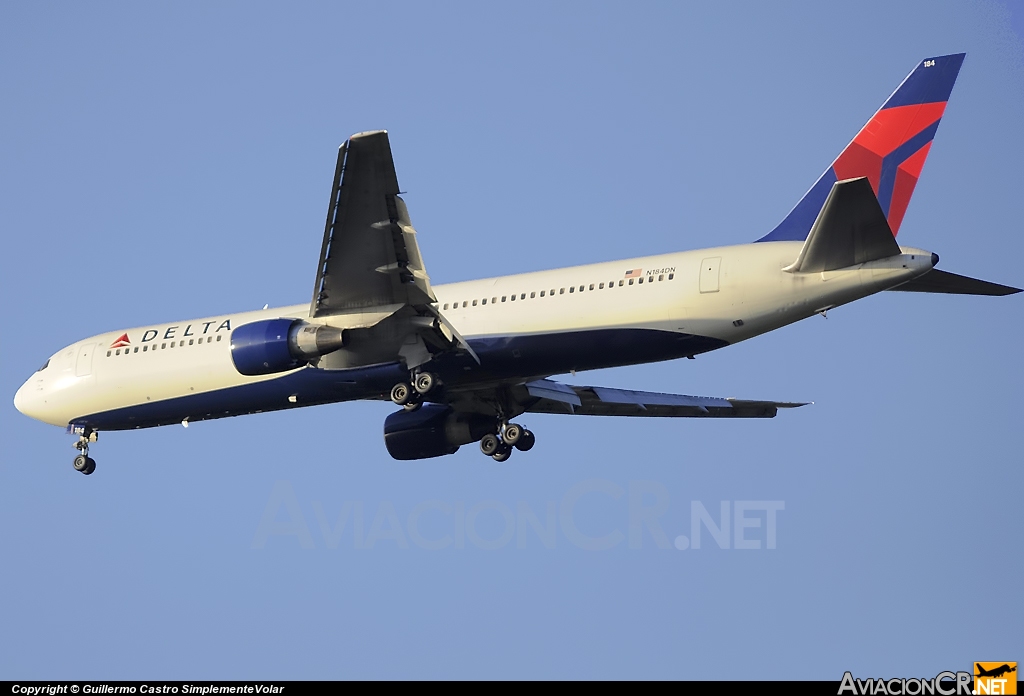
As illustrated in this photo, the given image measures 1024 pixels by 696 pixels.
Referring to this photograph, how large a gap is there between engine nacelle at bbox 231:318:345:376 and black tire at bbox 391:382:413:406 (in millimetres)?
1742

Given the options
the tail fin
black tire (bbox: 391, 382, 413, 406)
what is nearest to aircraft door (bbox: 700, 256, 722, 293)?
the tail fin

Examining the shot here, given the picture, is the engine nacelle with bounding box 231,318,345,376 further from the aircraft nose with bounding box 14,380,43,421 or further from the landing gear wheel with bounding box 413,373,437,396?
the aircraft nose with bounding box 14,380,43,421

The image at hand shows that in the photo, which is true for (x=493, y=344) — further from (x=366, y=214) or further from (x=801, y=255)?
(x=801, y=255)

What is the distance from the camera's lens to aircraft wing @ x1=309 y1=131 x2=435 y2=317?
2623 centimetres

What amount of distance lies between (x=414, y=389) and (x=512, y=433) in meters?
4.09

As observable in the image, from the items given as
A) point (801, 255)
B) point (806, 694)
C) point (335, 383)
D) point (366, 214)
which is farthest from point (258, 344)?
point (806, 694)

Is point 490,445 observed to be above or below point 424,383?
above

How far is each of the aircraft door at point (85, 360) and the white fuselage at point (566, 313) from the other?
0.11 feet

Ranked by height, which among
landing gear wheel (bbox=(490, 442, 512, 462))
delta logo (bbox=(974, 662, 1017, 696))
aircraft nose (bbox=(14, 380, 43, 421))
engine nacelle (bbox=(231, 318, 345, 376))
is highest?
aircraft nose (bbox=(14, 380, 43, 421))

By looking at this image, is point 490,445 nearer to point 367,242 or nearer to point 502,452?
point 502,452

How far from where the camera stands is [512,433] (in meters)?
33.8

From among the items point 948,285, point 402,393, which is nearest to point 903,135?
point 948,285

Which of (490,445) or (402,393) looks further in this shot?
(490,445)

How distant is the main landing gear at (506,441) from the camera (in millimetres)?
33812
